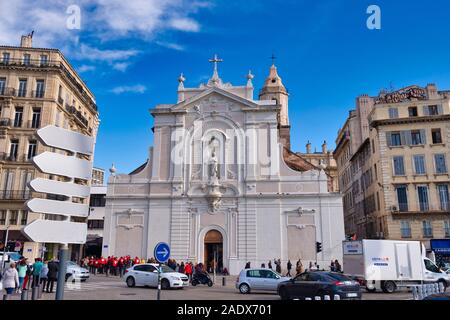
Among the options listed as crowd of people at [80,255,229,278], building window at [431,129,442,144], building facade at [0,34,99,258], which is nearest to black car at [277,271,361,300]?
crowd of people at [80,255,229,278]

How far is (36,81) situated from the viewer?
129 ft

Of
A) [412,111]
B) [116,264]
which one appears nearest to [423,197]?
[412,111]

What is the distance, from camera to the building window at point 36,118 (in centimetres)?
3828

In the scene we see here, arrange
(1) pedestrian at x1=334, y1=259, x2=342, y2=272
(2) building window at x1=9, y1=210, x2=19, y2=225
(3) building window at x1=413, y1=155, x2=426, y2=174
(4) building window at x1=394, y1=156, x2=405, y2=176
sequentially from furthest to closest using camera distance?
→ (4) building window at x1=394, y1=156, x2=405, y2=176
(3) building window at x1=413, y1=155, x2=426, y2=174
(2) building window at x1=9, y1=210, x2=19, y2=225
(1) pedestrian at x1=334, y1=259, x2=342, y2=272

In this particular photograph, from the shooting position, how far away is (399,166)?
37.7m

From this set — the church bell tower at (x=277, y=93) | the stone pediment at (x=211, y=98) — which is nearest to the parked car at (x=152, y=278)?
the stone pediment at (x=211, y=98)

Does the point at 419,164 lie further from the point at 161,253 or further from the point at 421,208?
the point at 161,253

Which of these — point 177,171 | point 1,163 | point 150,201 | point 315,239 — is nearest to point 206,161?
point 177,171

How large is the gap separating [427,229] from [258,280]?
Answer: 22498 millimetres

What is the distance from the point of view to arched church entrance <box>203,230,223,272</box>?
3444 cm

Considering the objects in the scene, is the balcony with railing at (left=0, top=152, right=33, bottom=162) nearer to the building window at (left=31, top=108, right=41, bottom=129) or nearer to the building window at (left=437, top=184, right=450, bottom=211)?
the building window at (left=31, top=108, right=41, bottom=129)

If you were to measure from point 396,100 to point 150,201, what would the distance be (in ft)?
95.4

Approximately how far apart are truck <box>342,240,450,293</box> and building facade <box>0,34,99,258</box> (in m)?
27.1

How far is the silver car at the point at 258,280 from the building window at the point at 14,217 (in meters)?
25.0
